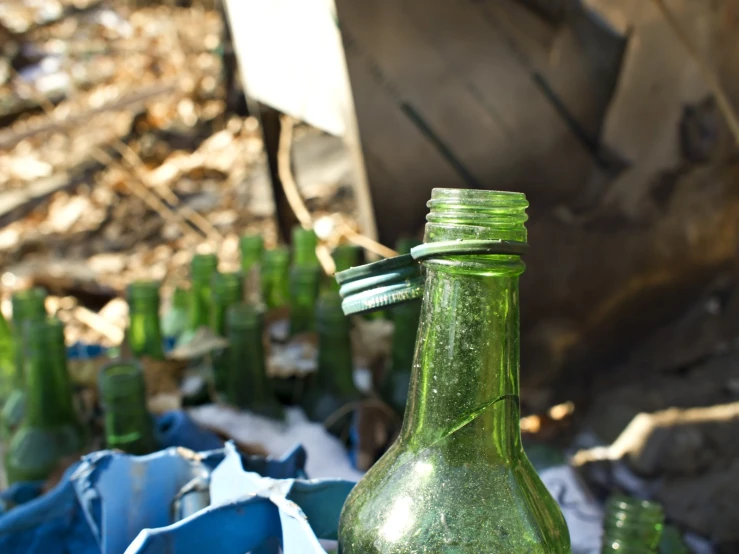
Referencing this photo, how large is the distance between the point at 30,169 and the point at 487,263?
5.67 meters

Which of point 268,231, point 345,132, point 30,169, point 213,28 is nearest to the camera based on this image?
point 345,132

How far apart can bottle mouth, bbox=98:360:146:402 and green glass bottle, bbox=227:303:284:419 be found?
0.86 ft

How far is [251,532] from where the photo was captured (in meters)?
0.60

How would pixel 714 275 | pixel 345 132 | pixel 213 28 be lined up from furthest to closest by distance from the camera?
pixel 213 28 < pixel 714 275 < pixel 345 132

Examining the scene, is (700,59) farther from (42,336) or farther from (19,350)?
(19,350)

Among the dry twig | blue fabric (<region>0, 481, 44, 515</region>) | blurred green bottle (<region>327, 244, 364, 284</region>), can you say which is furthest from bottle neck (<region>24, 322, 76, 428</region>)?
the dry twig

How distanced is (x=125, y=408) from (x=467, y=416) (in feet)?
1.96

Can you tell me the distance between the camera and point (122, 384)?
95cm

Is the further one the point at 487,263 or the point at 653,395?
the point at 653,395

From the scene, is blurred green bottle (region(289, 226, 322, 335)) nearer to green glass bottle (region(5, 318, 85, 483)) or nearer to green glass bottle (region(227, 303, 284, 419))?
green glass bottle (region(227, 303, 284, 419))

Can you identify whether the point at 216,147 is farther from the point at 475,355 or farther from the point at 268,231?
the point at 475,355

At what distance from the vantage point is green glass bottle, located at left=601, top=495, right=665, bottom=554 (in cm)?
74

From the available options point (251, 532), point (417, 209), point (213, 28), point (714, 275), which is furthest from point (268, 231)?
point (213, 28)

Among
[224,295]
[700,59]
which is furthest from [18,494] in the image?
[700,59]
